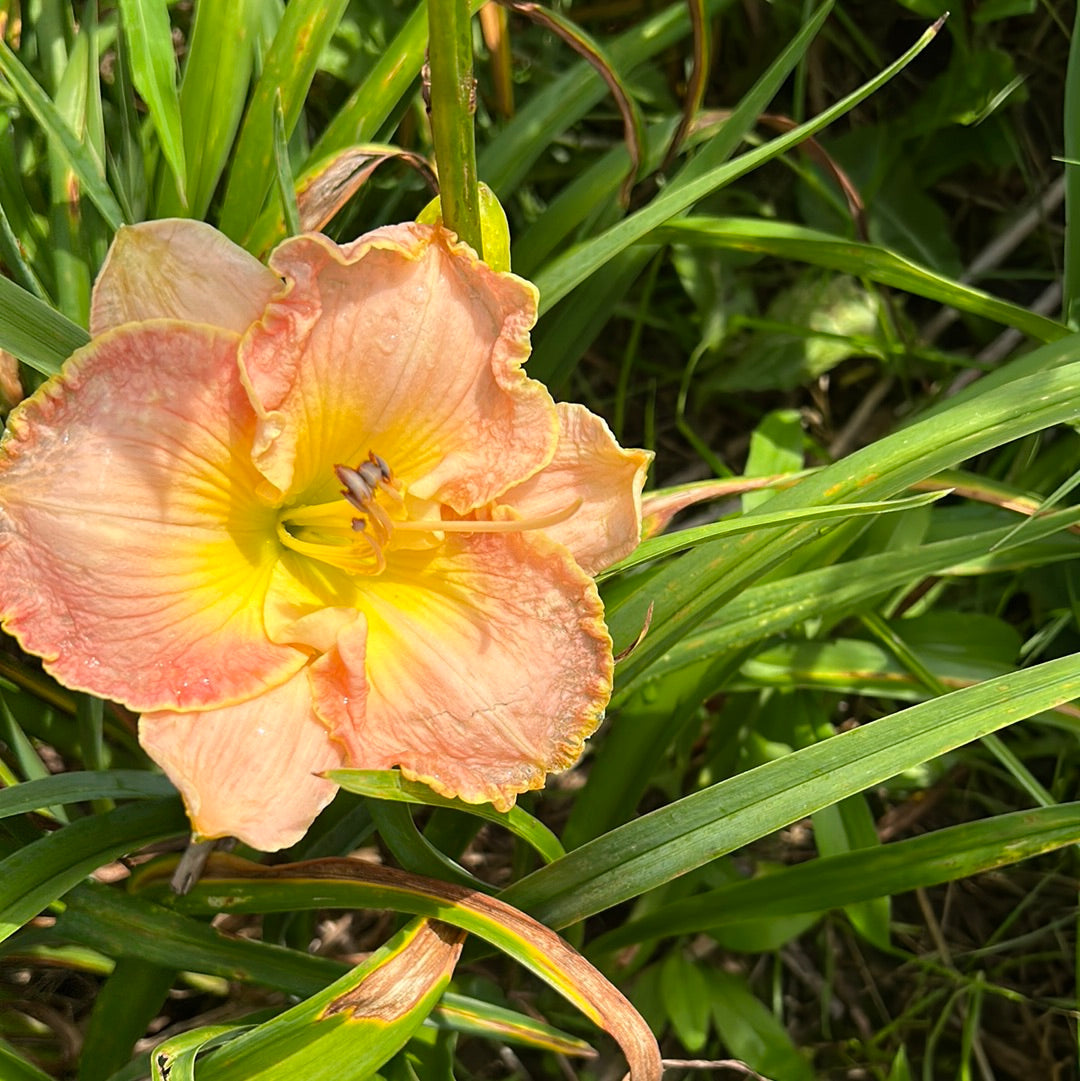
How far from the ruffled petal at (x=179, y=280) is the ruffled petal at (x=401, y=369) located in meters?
0.05

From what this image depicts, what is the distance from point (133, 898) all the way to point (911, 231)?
64.9 inches

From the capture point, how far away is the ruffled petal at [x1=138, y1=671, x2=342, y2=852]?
886mm

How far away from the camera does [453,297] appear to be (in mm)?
999

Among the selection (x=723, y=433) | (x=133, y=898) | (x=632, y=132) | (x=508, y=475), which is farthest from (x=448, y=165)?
(x=723, y=433)

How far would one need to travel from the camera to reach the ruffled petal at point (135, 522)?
0.88m

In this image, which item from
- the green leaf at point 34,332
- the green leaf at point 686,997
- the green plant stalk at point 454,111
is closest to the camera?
the green plant stalk at point 454,111

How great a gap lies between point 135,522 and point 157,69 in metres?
0.54

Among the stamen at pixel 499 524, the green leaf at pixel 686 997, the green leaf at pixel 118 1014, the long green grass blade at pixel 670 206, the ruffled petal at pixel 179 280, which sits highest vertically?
the ruffled petal at pixel 179 280

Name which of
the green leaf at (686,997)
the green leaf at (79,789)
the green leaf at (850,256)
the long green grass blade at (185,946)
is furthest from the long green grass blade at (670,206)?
the green leaf at (686,997)

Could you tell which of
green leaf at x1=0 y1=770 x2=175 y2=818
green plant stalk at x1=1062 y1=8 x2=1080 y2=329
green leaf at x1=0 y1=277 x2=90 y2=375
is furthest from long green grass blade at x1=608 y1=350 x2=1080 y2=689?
green leaf at x1=0 y1=277 x2=90 y2=375

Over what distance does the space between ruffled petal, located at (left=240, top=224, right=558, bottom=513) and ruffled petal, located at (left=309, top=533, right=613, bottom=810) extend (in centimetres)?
8

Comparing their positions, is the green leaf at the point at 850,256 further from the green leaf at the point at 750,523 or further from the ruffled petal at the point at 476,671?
the ruffled petal at the point at 476,671

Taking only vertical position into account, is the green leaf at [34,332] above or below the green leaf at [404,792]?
above

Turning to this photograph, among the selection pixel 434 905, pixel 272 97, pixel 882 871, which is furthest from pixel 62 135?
pixel 882 871
